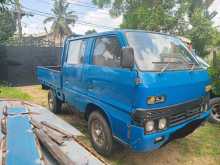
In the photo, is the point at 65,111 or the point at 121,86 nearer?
the point at 121,86

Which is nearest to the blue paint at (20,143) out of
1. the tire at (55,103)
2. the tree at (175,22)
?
the tire at (55,103)

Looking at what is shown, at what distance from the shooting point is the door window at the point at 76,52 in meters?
4.79

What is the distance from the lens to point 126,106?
3.40 m

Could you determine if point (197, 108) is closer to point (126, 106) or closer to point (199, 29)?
point (126, 106)

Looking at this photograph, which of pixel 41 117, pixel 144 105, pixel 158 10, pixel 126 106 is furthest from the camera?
pixel 158 10

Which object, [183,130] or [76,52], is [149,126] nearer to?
[183,130]

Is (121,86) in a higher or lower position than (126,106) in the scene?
higher

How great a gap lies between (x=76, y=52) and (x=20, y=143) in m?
2.31

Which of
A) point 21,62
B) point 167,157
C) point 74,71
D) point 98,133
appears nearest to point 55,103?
point 74,71

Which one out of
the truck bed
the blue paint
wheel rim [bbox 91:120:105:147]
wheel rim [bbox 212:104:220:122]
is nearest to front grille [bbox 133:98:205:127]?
wheel rim [bbox 91:120:105:147]

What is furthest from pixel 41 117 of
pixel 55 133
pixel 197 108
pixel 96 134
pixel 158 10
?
pixel 158 10

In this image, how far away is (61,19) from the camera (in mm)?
39094

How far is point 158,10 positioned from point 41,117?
1406 cm

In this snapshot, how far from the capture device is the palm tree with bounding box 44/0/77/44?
125ft
